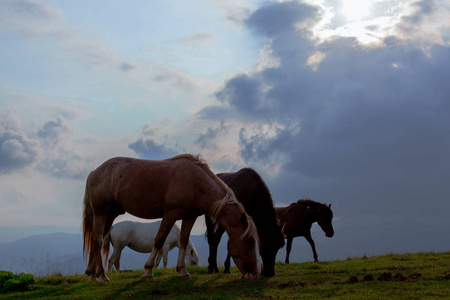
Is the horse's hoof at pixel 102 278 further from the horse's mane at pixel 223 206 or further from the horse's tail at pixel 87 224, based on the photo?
the horse's mane at pixel 223 206

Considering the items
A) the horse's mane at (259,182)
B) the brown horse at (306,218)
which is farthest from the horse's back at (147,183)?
the brown horse at (306,218)

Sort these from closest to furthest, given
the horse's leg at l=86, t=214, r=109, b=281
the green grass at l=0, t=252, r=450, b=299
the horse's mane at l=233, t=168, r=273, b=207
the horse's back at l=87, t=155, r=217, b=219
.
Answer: the green grass at l=0, t=252, r=450, b=299 < the horse's back at l=87, t=155, r=217, b=219 < the horse's leg at l=86, t=214, r=109, b=281 < the horse's mane at l=233, t=168, r=273, b=207

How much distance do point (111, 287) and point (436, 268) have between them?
8224 mm

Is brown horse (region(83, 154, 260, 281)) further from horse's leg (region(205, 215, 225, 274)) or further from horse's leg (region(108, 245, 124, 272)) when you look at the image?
horse's leg (region(108, 245, 124, 272))

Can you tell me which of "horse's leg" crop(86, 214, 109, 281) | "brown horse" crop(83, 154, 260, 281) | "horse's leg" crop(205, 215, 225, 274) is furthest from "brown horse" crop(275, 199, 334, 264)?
"horse's leg" crop(86, 214, 109, 281)

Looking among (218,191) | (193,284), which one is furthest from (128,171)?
(193,284)

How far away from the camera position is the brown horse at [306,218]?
56.4ft

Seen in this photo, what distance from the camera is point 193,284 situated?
9719 millimetres

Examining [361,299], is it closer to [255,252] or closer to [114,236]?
[255,252]

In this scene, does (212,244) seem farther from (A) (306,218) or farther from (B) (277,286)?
(A) (306,218)

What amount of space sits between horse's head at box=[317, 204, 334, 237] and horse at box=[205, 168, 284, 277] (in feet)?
20.7

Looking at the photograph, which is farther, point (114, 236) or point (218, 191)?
point (114, 236)

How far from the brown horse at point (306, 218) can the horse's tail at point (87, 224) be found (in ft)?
25.7

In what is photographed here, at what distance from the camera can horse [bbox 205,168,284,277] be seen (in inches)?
430
